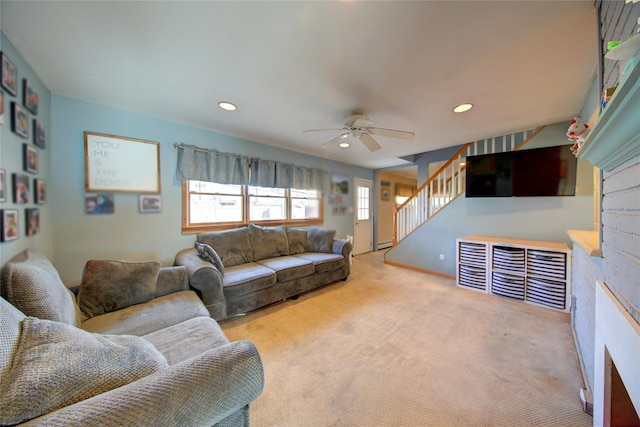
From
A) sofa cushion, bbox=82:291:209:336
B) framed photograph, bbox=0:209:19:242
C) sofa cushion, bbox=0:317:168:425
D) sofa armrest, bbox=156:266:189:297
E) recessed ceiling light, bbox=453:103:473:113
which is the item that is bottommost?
sofa cushion, bbox=82:291:209:336

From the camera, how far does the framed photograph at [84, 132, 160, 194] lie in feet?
7.64

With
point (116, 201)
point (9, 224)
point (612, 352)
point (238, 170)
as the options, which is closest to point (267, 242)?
point (238, 170)

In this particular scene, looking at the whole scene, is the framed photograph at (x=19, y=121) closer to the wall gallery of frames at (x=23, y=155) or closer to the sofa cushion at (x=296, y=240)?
the wall gallery of frames at (x=23, y=155)

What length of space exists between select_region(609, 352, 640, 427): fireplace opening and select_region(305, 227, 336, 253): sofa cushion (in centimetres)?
293

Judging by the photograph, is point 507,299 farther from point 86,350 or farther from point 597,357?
point 86,350

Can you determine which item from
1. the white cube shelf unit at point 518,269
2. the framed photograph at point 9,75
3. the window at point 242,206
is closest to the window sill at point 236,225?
the window at point 242,206

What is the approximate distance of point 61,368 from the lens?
73 cm

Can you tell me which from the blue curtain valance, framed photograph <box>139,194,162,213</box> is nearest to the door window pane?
the blue curtain valance

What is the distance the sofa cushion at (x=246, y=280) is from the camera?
2.34 m

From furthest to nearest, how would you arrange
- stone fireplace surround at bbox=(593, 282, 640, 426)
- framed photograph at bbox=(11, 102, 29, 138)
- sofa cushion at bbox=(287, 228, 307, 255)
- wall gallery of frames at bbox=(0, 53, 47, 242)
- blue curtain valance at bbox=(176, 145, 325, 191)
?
sofa cushion at bbox=(287, 228, 307, 255), blue curtain valance at bbox=(176, 145, 325, 191), framed photograph at bbox=(11, 102, 29, 138), wall gallery of frames at bbox=(0, 53, 47, 242), stone fireplace surround at bbox=(593, 282, 640, 426)

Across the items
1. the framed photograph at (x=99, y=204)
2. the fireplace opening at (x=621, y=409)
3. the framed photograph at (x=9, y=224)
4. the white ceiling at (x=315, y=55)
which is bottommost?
the fireplace opening at (x=621, y=409)

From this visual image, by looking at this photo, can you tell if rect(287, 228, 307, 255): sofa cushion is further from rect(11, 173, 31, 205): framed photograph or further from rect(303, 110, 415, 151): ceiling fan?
rect(11, 173, 31, 205): framed photograph

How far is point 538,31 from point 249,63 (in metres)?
1.94

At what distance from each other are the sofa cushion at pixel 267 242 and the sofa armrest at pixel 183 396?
2370 millimetres
